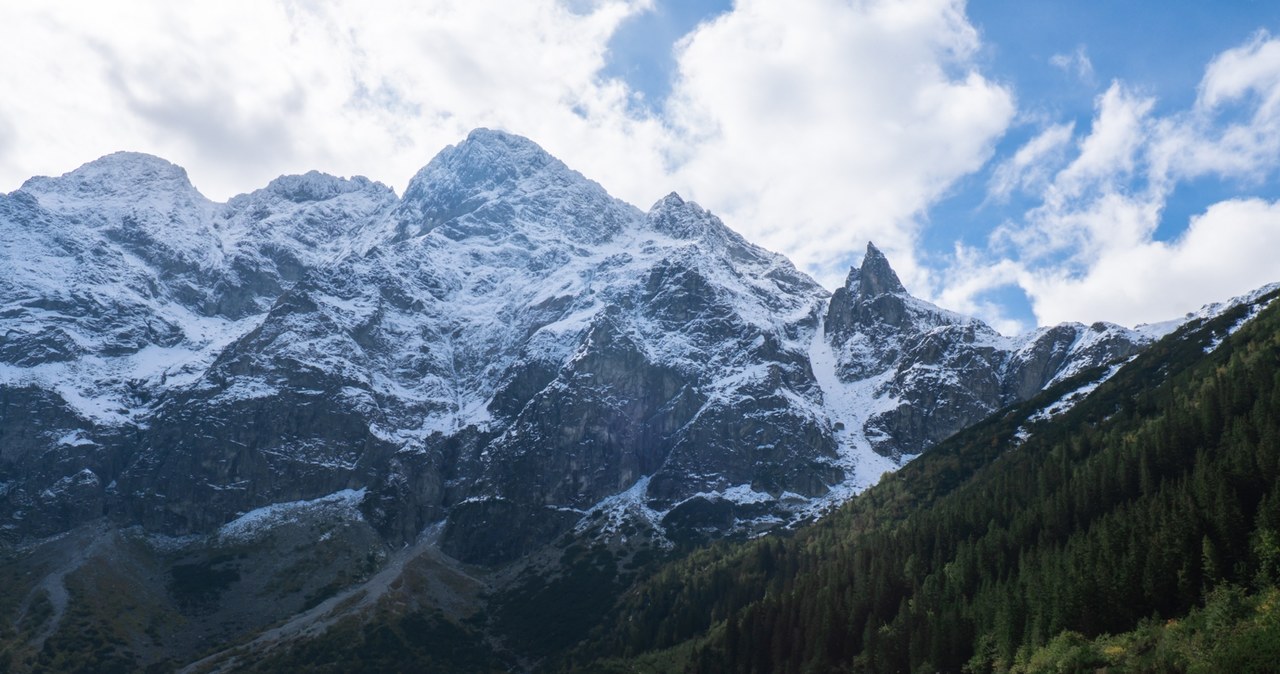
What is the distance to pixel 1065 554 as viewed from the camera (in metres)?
124

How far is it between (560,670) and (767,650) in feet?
192

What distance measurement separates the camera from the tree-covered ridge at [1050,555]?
347 feet

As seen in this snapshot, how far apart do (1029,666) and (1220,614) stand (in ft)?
65.7

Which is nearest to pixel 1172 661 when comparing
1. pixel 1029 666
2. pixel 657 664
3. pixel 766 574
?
pixel 1029 666

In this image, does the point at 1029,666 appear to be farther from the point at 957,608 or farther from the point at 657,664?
the point at 657,664

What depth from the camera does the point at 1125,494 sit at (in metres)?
136

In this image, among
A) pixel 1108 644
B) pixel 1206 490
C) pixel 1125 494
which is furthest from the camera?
pixel 1125 494

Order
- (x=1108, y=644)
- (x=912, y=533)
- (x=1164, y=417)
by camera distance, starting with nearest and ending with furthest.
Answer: (x=1108, y=644)
(x=1164, y=417)
(x=912, y=533)

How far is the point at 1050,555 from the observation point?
127 m

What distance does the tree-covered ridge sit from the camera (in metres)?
106

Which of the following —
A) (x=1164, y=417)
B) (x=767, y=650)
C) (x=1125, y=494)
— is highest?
(x=1164, y=417)

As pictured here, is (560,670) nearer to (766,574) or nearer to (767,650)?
(766,574)

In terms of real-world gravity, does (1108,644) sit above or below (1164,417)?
below

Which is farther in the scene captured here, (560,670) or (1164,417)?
(560,670)
